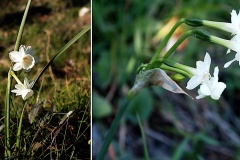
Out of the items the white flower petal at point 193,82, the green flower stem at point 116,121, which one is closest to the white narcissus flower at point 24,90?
the green flower stem at point 116,121

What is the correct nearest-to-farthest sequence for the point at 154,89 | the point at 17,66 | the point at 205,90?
the point at 205,90 < the point at 17,66 < the point at 154,89

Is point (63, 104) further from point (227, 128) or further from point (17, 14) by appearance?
point (227, 128)

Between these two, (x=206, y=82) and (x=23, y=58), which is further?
(x=23, y=58)

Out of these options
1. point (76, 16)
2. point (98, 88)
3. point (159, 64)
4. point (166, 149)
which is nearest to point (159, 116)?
point (166, 149)

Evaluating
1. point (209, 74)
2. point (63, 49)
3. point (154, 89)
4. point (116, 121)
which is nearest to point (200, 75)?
point (209, 74)

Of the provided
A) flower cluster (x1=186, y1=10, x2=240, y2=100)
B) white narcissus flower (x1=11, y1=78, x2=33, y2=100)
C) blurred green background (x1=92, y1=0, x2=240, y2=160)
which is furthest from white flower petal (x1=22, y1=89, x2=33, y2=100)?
blurred green background (x1=92, y1=0, x2=240, y2=160)

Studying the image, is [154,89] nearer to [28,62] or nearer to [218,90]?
[28,62]
